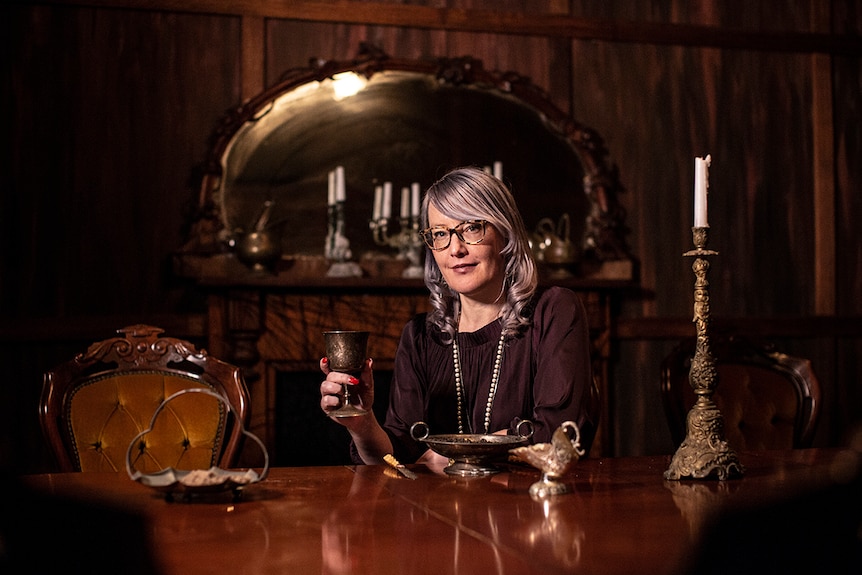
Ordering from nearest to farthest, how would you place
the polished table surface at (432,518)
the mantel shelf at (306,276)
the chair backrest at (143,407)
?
the polished table surface at (432,518), the chair backrest at (143,407), the mantel shelf at (306,276)

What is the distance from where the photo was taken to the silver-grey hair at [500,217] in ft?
8.07

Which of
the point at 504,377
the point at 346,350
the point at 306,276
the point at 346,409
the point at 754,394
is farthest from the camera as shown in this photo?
the point at 306,276

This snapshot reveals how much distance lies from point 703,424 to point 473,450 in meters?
0.48

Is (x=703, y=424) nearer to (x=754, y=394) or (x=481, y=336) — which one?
(x=481, y=336)

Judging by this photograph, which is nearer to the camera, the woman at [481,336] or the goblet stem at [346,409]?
the goblet stem at [346,409]

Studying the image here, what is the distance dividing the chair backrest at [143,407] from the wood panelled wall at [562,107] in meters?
1.63

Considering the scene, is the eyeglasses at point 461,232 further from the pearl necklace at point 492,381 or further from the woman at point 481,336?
the pearl necklace at point 492,381

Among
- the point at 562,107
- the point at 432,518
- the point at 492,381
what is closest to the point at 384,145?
the point at 562,107

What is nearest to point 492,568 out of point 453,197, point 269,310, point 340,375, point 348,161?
point 340,375

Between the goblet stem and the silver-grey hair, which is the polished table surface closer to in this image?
the goblet stem

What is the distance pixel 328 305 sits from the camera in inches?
170

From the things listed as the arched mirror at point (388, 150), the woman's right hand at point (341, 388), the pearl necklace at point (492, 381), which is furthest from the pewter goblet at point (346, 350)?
the arched mirror at point (388, 150)

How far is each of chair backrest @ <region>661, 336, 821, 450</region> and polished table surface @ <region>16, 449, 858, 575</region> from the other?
95 cm

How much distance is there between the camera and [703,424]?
6.28 feet
